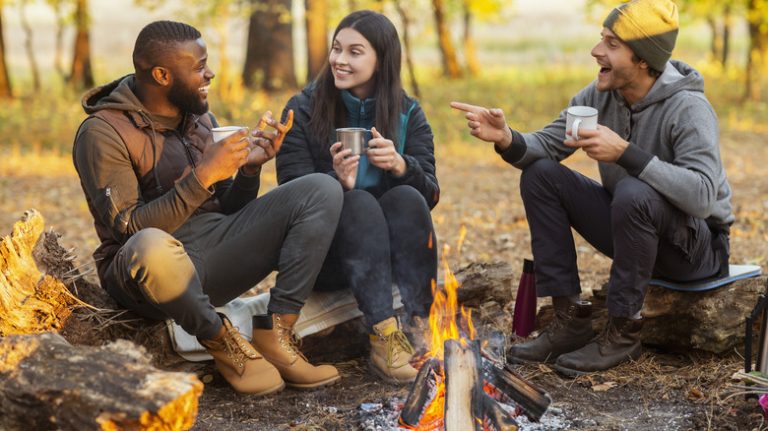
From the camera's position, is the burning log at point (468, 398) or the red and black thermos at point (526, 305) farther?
the red and black thermos at point (526, 305)

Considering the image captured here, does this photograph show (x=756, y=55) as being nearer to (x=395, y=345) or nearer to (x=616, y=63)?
(x=616, y=63)

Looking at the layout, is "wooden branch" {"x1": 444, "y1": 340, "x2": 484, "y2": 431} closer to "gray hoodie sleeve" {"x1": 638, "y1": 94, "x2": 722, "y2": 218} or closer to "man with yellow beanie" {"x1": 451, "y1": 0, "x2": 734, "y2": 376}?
"man with yellow beanie" {"x1": 451, "y1": 0, "x2": 734, "y2": 376}

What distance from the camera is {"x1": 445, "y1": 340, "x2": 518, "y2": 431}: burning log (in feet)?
10.5

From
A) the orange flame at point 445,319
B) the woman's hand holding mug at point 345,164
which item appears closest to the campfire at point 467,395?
the orange flame at point 445,319

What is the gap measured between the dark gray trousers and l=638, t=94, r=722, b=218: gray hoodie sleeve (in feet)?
0.22

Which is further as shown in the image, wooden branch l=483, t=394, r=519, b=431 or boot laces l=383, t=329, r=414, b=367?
boot laces l=383, t=329, r=414, b=367

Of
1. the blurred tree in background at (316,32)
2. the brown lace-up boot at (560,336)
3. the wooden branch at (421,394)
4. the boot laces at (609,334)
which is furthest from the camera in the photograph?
the blurred tree in background at (316,32)

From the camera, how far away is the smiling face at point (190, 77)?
12.1 ft

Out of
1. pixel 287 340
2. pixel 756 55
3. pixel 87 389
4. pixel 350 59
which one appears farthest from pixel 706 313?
pixel 756 55

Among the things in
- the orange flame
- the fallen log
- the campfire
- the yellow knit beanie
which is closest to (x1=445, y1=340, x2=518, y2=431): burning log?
the campfire

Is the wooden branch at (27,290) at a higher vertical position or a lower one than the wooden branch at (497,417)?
higher

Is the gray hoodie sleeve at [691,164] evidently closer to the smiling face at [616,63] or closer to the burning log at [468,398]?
the smiling face at [616,63]

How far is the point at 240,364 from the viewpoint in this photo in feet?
12.2

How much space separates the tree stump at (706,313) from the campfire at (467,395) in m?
0.93
